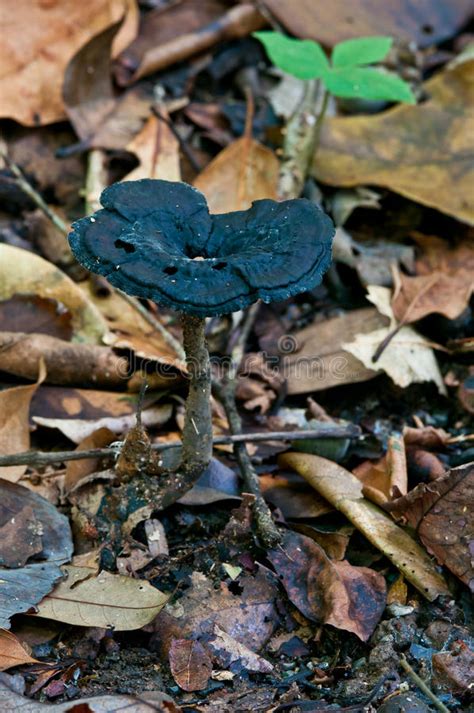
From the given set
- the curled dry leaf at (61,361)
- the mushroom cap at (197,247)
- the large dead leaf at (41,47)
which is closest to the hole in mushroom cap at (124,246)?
the mushroom cap at (197,247)

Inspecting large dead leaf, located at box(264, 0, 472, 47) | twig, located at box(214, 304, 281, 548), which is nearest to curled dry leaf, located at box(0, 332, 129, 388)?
twig, located at box(214, 304, 281, 548)

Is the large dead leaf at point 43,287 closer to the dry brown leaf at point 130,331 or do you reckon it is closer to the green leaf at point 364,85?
the dry brown leaf at point 130,331

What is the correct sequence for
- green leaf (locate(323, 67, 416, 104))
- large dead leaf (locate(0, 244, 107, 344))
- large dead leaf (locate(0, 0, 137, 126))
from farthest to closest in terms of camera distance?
large dead leaf (locate(0, 0, 137, 126)), green leaf (locate(323, 67, 416, 104)), large dead leaf (locate(0, 244, 107, 344))

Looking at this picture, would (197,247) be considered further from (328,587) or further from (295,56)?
(295,56)

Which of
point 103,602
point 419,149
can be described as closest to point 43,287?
point 103,602

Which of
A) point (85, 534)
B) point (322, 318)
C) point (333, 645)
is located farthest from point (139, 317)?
point (333, 645)

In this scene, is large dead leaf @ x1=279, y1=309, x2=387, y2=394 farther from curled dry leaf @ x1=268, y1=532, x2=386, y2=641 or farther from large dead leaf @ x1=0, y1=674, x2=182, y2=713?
large dead leaf @ x1=0, y1=674, x2=182, y2=713

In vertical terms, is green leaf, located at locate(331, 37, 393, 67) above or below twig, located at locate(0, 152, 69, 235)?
above
